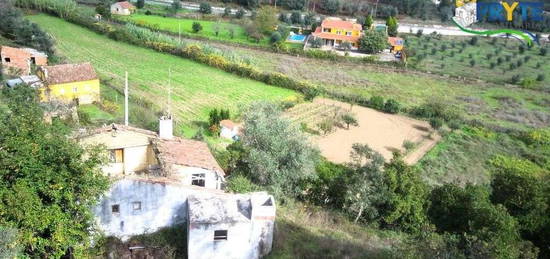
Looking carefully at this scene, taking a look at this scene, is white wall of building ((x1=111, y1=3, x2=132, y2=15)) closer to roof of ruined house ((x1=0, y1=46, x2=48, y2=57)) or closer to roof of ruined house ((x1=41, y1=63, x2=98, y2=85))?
roof of ruined house ((x1=0, y1=46, x2=48, y2=57))

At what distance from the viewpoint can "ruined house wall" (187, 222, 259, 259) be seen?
19469 mm

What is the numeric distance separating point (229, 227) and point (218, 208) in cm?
98

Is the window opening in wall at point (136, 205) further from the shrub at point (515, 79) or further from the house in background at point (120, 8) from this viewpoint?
the house in background at point (120, 8)

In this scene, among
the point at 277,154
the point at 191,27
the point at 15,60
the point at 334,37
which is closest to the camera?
the point at 277,154

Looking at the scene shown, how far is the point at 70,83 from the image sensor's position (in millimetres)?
41406

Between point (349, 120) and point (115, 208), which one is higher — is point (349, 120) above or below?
below

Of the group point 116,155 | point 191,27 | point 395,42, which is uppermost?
point 191,27

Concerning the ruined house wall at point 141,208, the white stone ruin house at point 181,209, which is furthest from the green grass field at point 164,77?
the ruined house wall at point 141,208

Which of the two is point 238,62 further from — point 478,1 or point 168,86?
point 478,1

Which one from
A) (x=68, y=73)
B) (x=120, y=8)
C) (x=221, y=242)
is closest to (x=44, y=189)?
(x=221, y=242)

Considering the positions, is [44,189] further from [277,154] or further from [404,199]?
[404,199]

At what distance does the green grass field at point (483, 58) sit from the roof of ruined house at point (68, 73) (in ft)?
144

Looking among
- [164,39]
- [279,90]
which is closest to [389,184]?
[279,90]

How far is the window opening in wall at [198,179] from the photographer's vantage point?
75.2ft
